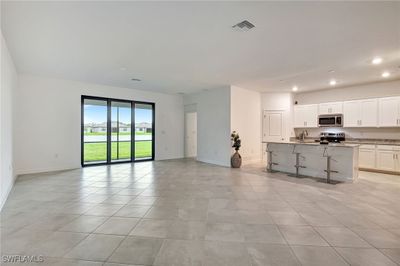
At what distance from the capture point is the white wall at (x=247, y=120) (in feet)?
24.0

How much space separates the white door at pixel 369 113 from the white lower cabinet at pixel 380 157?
760 mm

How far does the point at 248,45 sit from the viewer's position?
3680 millimetres

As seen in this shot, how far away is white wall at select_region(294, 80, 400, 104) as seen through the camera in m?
6.27

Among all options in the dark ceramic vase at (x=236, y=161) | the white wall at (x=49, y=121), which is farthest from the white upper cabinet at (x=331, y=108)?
the white wall at (x=49, y=121)

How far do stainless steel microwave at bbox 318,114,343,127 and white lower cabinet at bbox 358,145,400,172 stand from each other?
106 centimetres

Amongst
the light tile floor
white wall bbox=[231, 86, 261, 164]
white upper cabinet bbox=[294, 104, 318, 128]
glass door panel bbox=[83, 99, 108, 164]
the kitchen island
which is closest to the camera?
the light tile floor

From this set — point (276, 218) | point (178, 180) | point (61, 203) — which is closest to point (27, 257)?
point (61, 203)

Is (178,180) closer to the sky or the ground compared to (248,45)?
closer to the ground

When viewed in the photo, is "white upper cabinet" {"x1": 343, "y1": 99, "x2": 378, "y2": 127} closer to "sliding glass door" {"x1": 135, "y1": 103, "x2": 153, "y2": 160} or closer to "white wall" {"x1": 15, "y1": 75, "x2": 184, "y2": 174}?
"sliding glass door" {"x1": 135, "y1": 103, "x2": 153, "y2": 160}

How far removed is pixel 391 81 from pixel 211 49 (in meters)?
6.20

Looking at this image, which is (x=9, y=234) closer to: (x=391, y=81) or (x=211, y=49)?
(x=211, y=49)

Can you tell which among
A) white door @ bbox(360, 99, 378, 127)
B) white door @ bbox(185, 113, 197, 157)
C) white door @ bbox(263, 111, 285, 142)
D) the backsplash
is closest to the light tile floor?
the backsplash

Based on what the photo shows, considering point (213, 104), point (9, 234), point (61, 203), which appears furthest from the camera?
point (213, 104)

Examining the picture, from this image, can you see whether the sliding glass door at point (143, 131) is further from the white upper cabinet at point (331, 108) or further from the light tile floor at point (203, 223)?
the white upper cabinet at point (331, 108)
